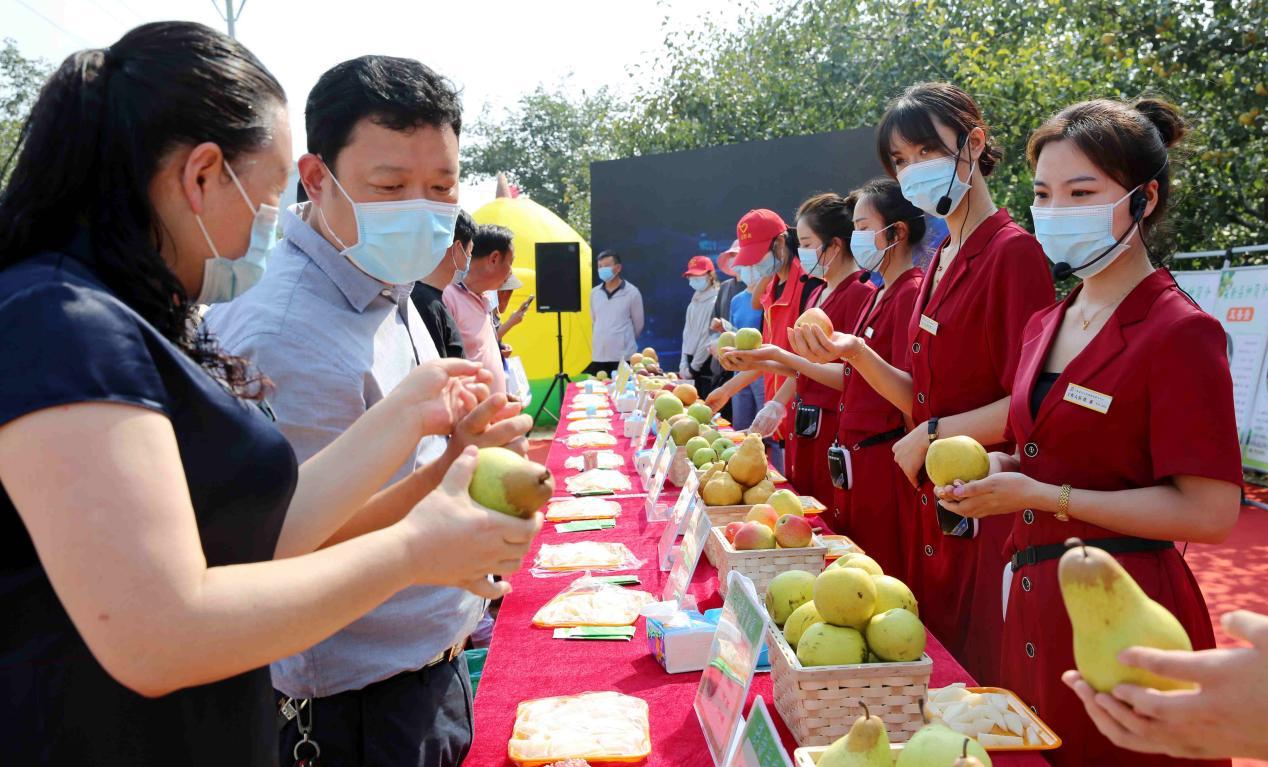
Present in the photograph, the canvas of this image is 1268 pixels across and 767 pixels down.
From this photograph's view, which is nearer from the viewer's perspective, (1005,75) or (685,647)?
(685,647)

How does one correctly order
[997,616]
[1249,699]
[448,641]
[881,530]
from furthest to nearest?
[881,530]
[997,616]
[448,641]
[1249,699]

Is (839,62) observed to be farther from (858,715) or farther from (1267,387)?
(858,715)

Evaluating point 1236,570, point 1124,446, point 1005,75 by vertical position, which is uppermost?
point 1005,75

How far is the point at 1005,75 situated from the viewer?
11.4 meters

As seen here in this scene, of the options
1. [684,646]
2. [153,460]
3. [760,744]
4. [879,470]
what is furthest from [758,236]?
[153,460]

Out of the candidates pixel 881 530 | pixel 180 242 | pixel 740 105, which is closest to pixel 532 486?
pixel 180 242

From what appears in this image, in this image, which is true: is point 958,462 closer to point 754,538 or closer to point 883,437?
point 754,538

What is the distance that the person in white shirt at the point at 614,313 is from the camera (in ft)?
37.8

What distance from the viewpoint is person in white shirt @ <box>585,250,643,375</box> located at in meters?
11.5

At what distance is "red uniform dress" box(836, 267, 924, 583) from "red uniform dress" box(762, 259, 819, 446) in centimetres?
155

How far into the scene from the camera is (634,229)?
12.6 metres

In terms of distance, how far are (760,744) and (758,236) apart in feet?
17.9

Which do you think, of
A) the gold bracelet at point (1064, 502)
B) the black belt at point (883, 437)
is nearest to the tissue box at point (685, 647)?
the gold bracelet at point (1064, 502)

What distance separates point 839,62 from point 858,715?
17.6m
